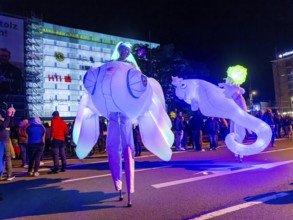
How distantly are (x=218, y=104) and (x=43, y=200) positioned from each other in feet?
18.4

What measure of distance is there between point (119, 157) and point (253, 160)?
640 cm

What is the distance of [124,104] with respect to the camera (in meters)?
5.48

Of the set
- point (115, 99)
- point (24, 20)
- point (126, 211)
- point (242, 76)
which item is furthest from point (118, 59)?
point (24, 20)

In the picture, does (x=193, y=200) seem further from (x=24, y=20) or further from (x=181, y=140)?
(x=24, y=20)

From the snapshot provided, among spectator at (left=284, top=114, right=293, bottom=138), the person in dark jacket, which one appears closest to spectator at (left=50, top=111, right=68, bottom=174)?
the person in dark jacket

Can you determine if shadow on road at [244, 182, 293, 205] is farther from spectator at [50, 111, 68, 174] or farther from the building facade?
the building facade

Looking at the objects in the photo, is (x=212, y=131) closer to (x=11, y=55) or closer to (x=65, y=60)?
(x=11, y=55)

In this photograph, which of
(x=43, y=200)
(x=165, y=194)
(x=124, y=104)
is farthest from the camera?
(x=165, y=194)

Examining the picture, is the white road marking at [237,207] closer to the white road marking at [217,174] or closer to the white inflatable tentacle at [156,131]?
the white inflatable tentacle at [156,131]

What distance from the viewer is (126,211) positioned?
5191mm

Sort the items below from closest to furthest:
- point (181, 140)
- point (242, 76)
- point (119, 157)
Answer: point (119, 157)
point (242, 76)
point (181, 140)

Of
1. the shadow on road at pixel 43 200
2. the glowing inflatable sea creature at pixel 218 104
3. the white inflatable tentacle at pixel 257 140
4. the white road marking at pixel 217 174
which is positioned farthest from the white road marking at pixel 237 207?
the glowing inflatable sea creature at pixel 218 104

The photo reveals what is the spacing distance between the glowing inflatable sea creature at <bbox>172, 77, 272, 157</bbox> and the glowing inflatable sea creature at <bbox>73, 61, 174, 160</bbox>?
3.25 m

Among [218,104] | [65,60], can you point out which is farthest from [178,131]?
[65,60]
